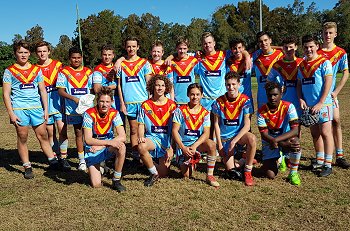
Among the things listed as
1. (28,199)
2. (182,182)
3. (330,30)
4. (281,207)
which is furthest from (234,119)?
(28,199)

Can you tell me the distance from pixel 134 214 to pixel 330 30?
387 centimetres

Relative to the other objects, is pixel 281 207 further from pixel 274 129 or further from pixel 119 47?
pixel 119 47

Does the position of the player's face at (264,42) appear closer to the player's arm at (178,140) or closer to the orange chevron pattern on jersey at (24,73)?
the player's arm at (178,140)

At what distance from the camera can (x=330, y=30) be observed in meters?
5.40

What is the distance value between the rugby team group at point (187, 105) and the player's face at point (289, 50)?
0.07ft

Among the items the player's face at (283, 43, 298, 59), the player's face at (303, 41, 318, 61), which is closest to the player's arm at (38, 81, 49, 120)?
the player's face at (283, 43, 298, 59)

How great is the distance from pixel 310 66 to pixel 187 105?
187 centimetres

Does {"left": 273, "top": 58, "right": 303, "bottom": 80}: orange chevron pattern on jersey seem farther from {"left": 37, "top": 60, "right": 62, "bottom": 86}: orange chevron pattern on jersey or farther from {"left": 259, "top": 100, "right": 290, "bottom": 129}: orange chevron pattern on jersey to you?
{"left": 37, "top": 60, "right": 62, "bottom": 86}: orange chevron pattern on jersey

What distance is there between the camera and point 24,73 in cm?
566

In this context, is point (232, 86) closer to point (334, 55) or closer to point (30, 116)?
point (334, 55)

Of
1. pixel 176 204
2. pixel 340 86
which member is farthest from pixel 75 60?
pixel 340 86

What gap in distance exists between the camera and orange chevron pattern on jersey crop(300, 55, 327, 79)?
522 centimetres

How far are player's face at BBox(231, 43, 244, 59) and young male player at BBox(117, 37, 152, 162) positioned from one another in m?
1.43

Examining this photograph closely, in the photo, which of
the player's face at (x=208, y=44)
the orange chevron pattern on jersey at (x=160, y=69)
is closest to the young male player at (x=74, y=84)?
the orange chevron pattern on jersey at (x=160, y=69)
